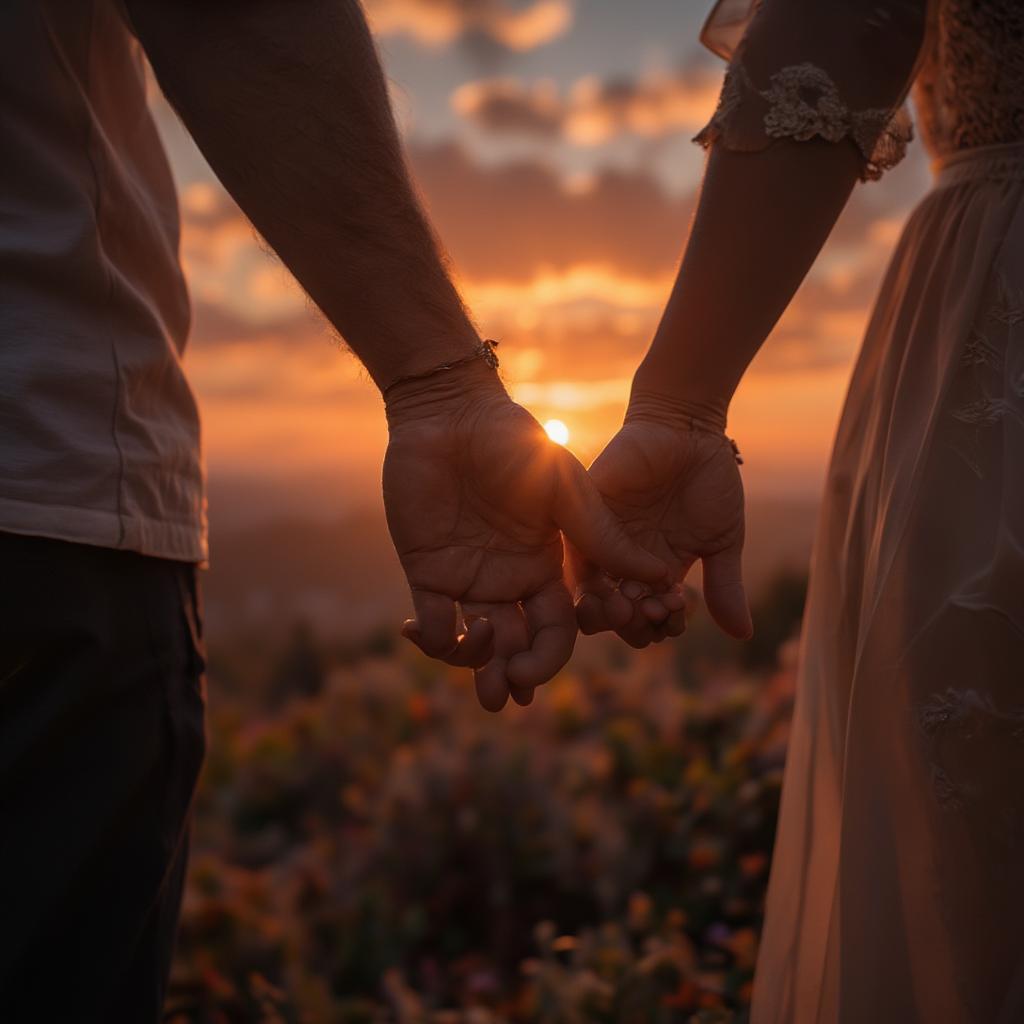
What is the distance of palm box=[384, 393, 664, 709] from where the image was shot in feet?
4.91

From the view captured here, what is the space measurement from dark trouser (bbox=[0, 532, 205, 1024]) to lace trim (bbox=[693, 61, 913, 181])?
3.53 ft

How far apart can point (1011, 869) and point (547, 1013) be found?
60.4 inches

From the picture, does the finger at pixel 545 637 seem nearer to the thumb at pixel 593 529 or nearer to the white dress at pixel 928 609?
the thumb at pixel 593 529

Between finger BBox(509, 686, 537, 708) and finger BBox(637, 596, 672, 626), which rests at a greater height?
finger BBox(637, 596, 672, 626)

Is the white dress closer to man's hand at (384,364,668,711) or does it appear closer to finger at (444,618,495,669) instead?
man's hand at (384,364,668,711)

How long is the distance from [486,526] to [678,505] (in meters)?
0.37

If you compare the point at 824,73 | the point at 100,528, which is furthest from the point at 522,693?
the point at 824,73

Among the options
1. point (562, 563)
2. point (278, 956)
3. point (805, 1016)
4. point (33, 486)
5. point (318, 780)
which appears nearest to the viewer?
point (33, 486)

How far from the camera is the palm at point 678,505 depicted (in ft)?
5.27

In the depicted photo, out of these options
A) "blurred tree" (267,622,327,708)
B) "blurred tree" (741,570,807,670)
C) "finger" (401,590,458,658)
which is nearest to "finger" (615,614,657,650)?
"finger" (401,590,458,658)

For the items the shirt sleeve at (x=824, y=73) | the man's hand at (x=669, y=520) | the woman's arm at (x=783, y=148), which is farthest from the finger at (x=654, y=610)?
the shirt sleeve at (x=824, y=73)

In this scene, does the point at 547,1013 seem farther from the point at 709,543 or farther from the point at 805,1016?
the point at 709,543

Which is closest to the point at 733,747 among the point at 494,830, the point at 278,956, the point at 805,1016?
the point at 494,830

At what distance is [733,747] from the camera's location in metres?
3.17
